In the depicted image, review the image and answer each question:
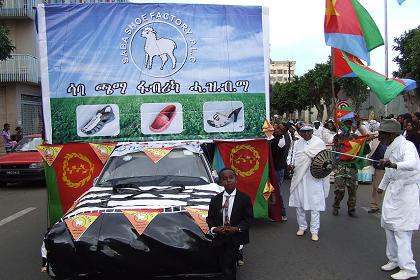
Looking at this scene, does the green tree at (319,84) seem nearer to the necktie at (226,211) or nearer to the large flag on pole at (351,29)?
Answer: the large flag on pole at (351,29)

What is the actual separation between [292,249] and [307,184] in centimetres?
110

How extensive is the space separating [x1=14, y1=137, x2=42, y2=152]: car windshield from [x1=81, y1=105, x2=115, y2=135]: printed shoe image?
7.92 m

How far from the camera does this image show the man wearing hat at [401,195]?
550 cm

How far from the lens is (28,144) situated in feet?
51.7

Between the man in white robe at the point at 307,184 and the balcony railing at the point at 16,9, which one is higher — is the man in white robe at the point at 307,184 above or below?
below

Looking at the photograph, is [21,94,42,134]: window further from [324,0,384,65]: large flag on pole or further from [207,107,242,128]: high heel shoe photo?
[324,0,384,65]: large flag on pole

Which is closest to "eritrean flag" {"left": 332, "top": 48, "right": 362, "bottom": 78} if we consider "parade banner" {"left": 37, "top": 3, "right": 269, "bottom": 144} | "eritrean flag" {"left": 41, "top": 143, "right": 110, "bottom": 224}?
"parade banner" {"left": 37, "top": 3, "right": 269, "bottom": 144}

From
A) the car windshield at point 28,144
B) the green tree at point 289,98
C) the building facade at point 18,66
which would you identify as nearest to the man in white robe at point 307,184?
the car windshield at point 28,144

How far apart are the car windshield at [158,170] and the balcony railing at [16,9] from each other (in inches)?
965

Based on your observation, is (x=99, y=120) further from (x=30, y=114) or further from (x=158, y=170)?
(x=30, y=114)

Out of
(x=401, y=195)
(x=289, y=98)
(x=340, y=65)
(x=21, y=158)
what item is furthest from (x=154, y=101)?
(x=289, y=98)

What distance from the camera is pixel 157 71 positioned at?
320 inches

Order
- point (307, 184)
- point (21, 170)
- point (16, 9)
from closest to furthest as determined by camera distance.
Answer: point (307, 184)
point (21, 170)
point (16, 9)

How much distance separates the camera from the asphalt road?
5.89 m
